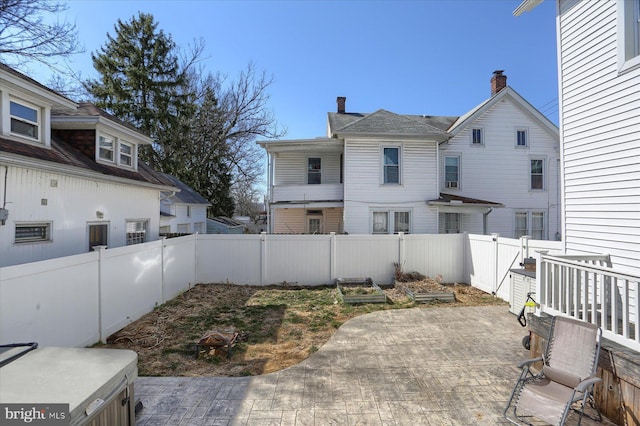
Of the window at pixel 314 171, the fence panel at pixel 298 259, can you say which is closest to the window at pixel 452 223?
the window at pixel 314 171

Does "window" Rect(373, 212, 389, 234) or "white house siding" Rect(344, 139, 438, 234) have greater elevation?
"white house siding" Rect(344, 139, 438, 234)

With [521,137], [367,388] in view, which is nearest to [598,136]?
[367,388]

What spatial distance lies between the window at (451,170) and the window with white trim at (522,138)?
3107 mm

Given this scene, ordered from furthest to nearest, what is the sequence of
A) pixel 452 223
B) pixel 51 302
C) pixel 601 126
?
pixel 452 223 → pixel 601 126 → pixel 51 302

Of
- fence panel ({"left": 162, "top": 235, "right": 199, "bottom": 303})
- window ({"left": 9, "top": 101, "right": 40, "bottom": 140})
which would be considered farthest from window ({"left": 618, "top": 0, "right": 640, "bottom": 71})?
window ({"left": 9, "top": 101, "right": 40, "bottom": 140})

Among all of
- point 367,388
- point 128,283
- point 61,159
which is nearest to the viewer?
point 367,388

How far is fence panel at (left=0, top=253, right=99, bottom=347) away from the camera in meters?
3.84

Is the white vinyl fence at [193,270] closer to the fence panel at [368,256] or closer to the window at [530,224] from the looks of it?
the fence panel at [368,256]

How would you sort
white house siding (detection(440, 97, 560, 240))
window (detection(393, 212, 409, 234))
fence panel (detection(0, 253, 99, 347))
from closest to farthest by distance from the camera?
1. fence panel (detection(0, 253, 99, 347))
2. window (detection(393, 212, 409, 234))
3. white house siding (detection(440, 97, 560, 240))

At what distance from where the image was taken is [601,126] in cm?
471

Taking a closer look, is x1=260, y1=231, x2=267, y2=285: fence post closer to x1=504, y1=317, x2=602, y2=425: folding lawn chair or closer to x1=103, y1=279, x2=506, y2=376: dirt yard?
x1=103, y1=279, x2=506, y2=376: dirt yard

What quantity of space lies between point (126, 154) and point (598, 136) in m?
11.0

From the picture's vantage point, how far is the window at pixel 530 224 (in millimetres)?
14969

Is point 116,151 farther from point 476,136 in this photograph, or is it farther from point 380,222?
point 476,136
